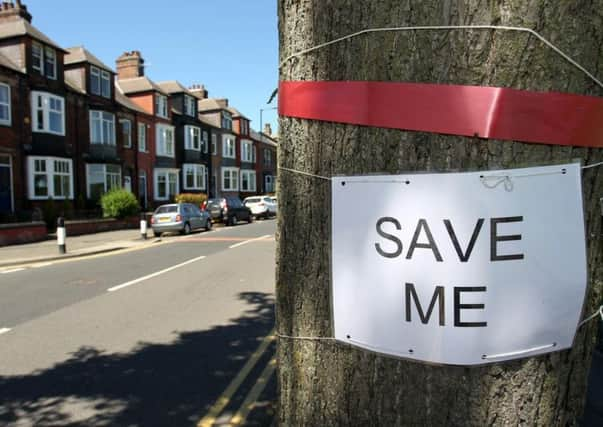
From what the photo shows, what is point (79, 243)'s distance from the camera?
56.7 feet

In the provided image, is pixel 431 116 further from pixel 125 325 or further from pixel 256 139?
pixel 256 139

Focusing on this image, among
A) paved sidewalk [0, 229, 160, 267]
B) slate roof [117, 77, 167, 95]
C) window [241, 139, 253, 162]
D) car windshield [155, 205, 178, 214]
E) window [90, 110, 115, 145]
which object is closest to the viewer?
paved sidewalk [0, 229, 160, 267]

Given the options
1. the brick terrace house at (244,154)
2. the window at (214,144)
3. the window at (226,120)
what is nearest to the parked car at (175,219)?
the window at (214,144)

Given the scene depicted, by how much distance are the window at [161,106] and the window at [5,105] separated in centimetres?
1387

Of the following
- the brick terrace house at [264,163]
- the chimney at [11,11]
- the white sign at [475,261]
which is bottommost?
the white sign at [475,261]

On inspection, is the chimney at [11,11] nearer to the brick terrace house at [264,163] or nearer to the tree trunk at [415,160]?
the tree trunk at [415,160]

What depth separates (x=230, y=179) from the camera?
153 ft

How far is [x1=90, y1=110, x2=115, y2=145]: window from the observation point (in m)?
26.6

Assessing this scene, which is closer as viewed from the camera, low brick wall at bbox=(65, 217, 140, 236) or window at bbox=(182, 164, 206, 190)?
low brick wall at bbox=(65, 217, 140, 236)

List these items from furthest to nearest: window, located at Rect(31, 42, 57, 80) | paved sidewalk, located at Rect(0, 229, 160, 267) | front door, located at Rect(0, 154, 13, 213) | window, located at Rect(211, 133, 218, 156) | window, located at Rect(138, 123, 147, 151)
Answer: window, located at Rect(211, 133, 218, 156), window, located at Rect(138, 123, 147, 151), window, located at Rect(31, 42, 57, 80), front door, located at Rect(0, 154, 13, 213), paved sidewalk, located at Rect(0, 229, 160, 267)

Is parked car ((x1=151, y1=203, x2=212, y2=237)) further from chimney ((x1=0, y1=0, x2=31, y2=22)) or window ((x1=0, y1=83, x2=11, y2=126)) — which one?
chimney ((x1=0, y1=0, x2=31, y2=22))

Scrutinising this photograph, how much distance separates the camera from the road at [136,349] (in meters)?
3.75

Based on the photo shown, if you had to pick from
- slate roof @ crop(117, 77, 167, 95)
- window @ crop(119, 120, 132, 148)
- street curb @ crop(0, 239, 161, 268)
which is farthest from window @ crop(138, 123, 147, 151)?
street curb @ crop(0, 239, 161, 268)

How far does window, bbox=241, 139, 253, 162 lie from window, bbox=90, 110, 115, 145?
73.3 feet
